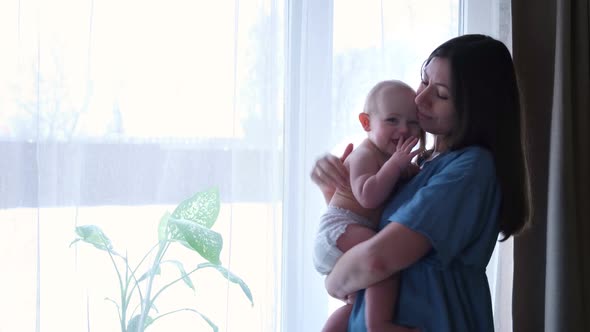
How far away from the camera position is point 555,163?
201 centimetres

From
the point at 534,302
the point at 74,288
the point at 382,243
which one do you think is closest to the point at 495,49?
the point at 382,243

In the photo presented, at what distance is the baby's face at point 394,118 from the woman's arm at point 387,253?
27cm

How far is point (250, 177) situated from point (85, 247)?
515 millimetres

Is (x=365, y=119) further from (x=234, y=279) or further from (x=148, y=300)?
(x=148, y=300)

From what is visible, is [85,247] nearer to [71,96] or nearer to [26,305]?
[26,305]

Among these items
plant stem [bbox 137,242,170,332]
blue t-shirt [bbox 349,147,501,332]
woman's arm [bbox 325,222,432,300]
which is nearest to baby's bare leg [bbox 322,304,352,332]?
blue t-shirt [bbox 349,147,501,332]

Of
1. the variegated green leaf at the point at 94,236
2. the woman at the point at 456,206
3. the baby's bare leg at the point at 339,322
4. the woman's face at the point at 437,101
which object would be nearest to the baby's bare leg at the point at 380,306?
the woman at the point at 456,206

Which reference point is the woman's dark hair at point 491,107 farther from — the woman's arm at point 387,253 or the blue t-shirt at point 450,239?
the woman's arm at point 387,253

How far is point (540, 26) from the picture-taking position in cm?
206

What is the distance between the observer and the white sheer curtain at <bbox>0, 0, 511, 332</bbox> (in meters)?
1.65

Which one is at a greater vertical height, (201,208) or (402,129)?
(402,129)

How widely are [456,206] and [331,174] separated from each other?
352 mm

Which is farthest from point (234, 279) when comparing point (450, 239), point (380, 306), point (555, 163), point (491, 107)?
point (555, 163)

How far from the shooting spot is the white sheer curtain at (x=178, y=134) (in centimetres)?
165
